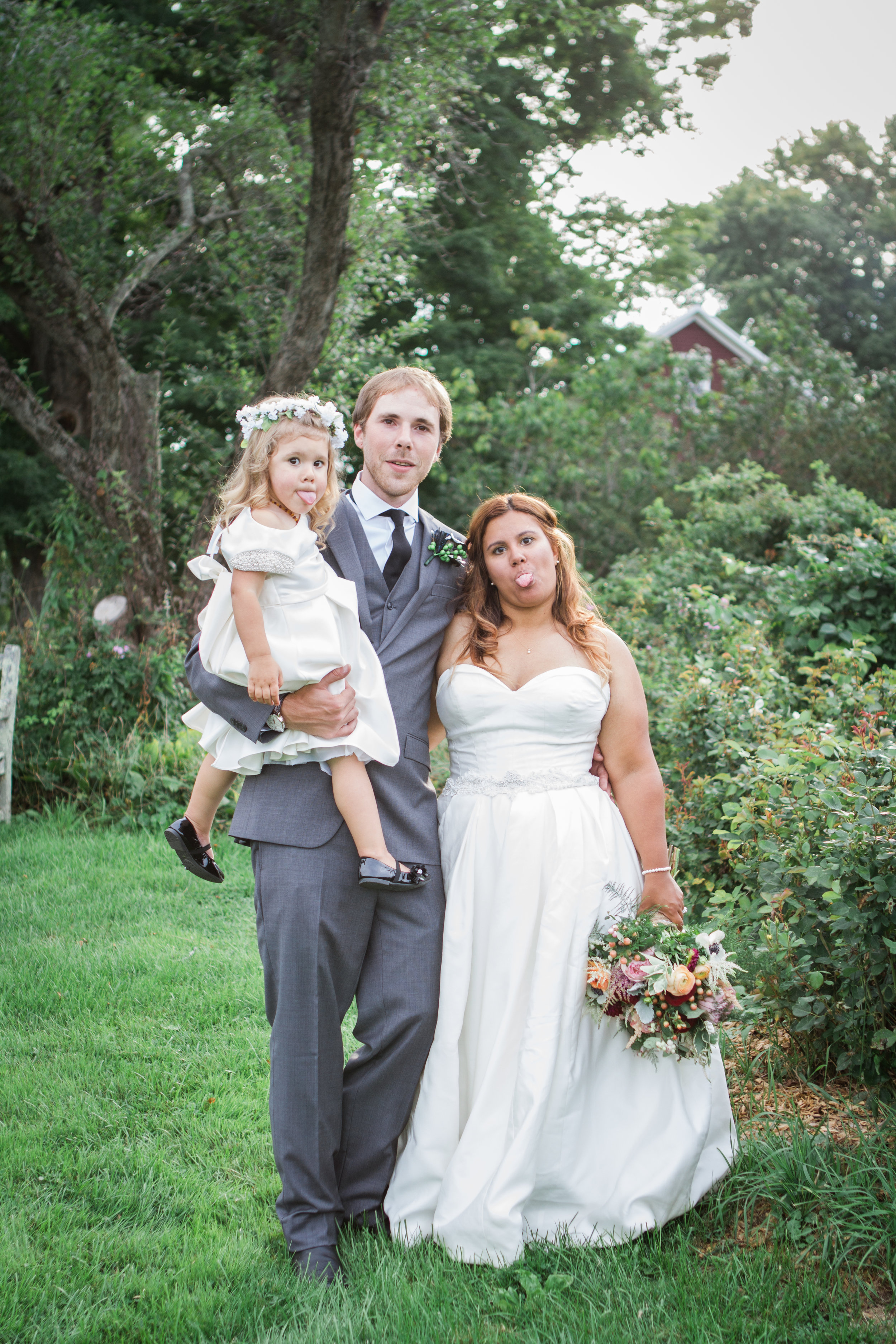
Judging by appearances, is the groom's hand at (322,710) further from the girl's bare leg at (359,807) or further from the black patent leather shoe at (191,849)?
the black patent leather shoe at (191,849)

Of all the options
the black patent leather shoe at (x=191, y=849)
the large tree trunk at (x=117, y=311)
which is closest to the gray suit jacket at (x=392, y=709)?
the black patent leather shoe at (x=191, y=849)

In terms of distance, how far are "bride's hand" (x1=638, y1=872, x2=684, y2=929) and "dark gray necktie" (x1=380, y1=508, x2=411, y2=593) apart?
3.84 ft

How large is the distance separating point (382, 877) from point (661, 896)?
884mm

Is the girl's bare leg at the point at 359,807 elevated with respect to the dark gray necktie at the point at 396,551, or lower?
lower

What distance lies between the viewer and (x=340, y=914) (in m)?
2.81

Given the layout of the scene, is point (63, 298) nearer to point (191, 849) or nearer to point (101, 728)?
point (101, 728)

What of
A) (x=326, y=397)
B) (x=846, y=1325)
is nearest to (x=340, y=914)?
(x=846, y=1325)

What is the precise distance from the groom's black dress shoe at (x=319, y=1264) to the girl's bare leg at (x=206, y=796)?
45.5 inches

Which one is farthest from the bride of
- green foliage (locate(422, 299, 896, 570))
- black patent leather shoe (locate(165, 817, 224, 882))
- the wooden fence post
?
green foliage (locate(422, 299, 896, 570))

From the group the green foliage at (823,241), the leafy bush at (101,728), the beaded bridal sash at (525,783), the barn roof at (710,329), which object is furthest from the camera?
the green foliage at (823,241)

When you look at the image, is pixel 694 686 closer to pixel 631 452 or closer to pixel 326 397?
pixel 326 397

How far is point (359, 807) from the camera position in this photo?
9.07 ft

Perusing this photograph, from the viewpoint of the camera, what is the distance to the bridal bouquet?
2641mm

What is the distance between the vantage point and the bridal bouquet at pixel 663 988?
104 inches
